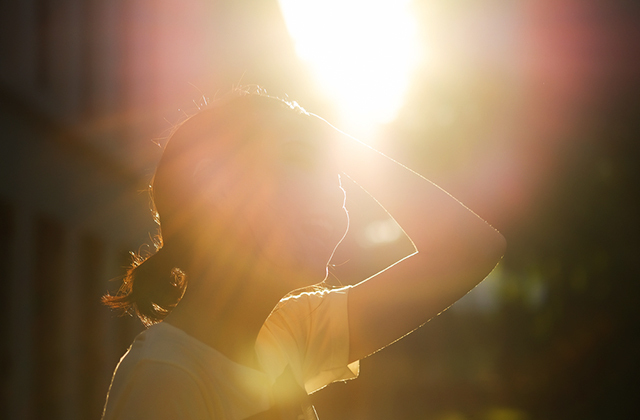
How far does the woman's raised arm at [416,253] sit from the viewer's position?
71.9 inches

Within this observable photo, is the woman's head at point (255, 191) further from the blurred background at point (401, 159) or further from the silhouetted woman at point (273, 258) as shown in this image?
the blurred background at point (401, 159)

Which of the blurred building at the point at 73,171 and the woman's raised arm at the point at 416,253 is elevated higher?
the woman's raised arm at the point at 416,253

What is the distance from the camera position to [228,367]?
1582mm

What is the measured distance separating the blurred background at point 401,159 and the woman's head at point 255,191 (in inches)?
167

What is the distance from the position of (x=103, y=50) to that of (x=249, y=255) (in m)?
11.5

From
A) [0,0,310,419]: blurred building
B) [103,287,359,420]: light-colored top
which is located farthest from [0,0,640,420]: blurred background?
[103,287,359,420]: light-colored top

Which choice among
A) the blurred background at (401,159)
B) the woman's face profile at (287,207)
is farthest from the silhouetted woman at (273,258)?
the blurred background at (401,159)

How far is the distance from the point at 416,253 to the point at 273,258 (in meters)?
0.53

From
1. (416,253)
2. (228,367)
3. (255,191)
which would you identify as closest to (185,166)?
(255,191)

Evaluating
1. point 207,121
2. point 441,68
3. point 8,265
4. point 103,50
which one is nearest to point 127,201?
point 103,50

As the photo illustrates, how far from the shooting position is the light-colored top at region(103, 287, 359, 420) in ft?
4.33

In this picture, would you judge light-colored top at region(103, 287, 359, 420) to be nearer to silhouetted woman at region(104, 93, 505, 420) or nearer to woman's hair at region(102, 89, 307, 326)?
silhouetted woman at region(104, 93, 505, 420)

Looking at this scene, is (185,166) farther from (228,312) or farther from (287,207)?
(228,312)

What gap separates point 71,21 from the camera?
10.4 metres
